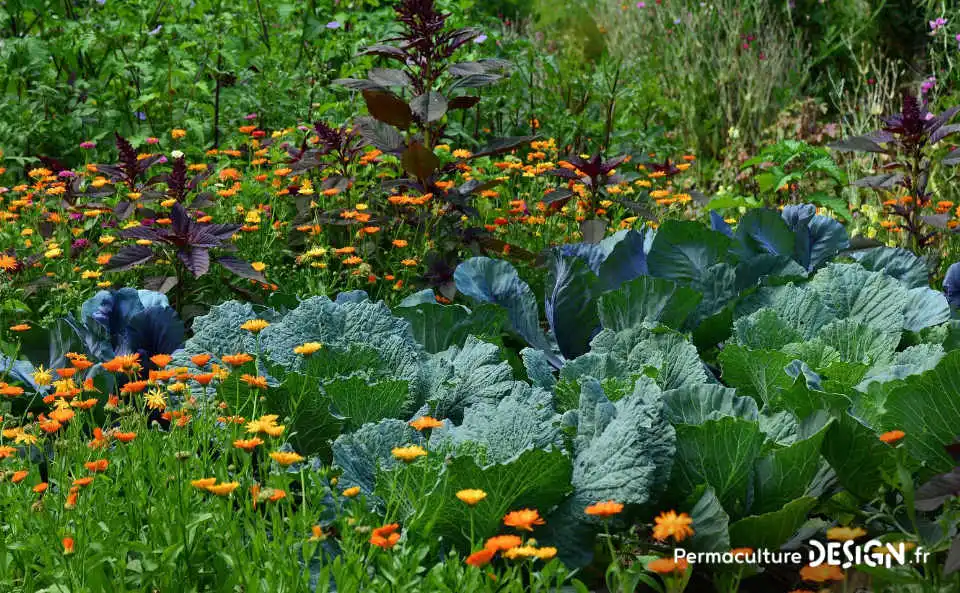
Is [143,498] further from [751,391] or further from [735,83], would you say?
[735,83]

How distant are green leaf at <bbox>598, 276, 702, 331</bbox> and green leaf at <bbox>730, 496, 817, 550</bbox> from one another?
2.21 ft

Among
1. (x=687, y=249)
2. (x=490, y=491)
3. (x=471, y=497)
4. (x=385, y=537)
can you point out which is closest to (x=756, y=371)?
(x=687, y=249)

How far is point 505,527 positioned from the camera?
1.83 m

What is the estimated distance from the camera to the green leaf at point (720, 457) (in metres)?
1.79

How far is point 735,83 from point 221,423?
600 cm

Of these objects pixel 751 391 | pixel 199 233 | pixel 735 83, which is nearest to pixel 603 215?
pixel 199 233

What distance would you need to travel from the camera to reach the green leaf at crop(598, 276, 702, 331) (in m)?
2.40

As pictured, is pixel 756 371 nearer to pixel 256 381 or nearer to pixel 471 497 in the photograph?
pixel 471 497

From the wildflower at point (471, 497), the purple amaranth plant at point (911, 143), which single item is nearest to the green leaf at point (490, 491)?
the wildflower at point (471, 497)

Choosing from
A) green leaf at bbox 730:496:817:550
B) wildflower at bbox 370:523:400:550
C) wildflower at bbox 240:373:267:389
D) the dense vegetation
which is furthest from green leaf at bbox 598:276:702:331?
wildflower at bbox 370:523:400:550

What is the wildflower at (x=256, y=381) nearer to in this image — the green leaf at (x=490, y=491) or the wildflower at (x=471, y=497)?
the green leaf at (x=490, y=491)

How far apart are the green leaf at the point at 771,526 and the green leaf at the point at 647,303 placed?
67 centimetres

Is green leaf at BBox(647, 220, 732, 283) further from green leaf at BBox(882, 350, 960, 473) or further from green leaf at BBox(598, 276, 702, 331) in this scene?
green leaf at BBox(882, 350, 960, 473)

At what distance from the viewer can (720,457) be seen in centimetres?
183
